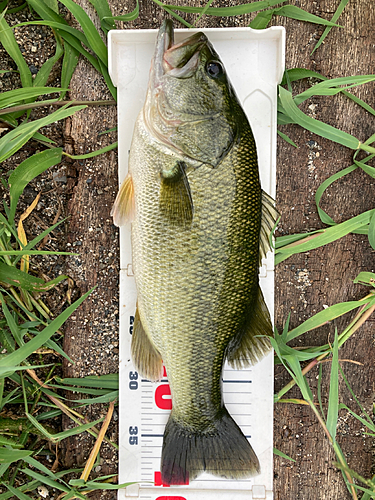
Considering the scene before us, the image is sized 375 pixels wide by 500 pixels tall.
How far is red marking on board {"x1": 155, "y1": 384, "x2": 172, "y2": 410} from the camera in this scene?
192 cm

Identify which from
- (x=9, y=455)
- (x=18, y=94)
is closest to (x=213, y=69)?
(x=18, y=94)

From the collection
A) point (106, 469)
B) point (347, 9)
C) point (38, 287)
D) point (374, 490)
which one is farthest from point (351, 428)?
point (347, 9)

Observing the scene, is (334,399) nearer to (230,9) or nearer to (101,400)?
(101,400)

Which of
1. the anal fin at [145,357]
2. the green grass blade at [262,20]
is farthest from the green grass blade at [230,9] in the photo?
the anal fin at [145,357]

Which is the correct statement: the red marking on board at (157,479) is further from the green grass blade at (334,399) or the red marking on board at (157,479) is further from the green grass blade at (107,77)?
the green grass blade at (107,77)

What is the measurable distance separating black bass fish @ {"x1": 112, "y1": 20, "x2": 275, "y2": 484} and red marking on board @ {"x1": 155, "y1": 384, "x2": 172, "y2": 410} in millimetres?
256

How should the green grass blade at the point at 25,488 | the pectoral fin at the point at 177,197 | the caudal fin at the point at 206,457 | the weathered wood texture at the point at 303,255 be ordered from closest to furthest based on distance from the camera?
the pectoral fin at the point at 177,197
the caudal fin at the point at 206,457
the green grass blade at the point at 25,488
the weathered wood texture at the point at 303,255

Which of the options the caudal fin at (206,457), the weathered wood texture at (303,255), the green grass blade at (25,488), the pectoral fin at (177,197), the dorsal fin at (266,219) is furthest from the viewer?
the weathered wood texture at (303,255)

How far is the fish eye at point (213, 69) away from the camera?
1504 millimetres

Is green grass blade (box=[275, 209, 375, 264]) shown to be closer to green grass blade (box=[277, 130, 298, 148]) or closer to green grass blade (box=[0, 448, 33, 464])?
green grass blade (box=[277, 130, 298, 148])

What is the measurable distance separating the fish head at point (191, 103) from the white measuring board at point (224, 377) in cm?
40

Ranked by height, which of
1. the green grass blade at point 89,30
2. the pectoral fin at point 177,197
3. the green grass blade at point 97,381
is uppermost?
the green grass blade at point 89,30

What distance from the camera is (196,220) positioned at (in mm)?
1467

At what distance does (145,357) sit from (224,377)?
18.5 inches
